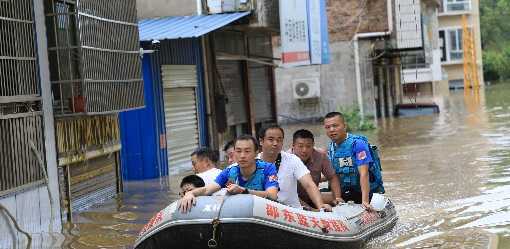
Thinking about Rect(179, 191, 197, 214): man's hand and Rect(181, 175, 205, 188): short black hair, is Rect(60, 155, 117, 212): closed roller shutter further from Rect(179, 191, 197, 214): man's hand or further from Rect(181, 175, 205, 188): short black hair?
Rect(179, 191, 197, 214): man's hand

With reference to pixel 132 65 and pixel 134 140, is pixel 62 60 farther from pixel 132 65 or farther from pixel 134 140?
pixel 134 140

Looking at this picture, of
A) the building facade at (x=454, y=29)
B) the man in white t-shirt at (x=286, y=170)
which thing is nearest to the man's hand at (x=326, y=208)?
the man in white t-shirt at (x=286, y=170)

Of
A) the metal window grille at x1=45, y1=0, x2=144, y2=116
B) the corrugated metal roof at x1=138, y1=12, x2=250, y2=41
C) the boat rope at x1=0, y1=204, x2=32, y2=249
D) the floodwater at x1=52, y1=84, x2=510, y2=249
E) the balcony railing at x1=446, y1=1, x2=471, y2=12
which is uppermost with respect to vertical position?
the balcony railing at x1=446, y1=1, x2=471, y2=12

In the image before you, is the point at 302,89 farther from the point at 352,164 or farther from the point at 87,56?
the point at 352,164

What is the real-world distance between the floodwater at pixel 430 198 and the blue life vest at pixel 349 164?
73cm

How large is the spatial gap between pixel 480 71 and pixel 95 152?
5500 cm

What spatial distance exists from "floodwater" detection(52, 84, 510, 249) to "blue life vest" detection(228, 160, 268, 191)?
212 centimetres

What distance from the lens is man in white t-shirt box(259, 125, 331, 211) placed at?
27.4 ft

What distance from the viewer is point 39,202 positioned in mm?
10461

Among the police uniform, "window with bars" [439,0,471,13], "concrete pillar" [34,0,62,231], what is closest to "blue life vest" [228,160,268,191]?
the police uniform

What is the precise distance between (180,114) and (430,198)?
6.64 meters

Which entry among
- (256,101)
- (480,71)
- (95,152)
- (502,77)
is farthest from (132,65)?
(502,77)

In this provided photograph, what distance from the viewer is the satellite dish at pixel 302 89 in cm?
3238

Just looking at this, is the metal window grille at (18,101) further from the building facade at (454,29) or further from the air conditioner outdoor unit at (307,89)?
the building facade at (454,29)
